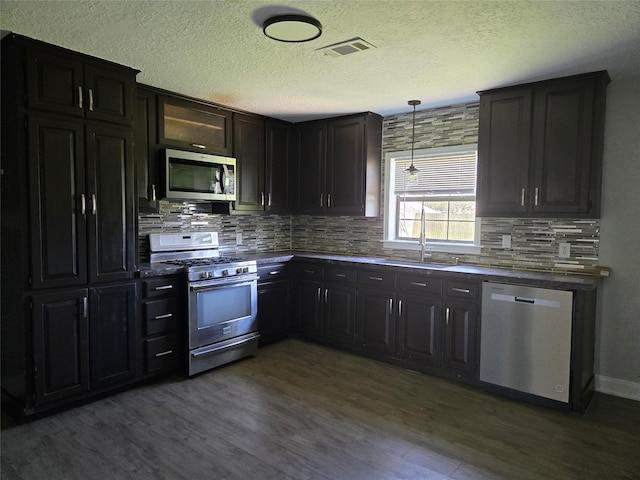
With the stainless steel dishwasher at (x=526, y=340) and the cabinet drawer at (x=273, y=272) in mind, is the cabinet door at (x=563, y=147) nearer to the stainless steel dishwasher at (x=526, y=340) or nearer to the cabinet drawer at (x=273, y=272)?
the stainless steel dishwasher at (x=526, y=340)

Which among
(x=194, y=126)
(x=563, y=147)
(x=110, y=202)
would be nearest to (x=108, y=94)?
(x=110, y=202)

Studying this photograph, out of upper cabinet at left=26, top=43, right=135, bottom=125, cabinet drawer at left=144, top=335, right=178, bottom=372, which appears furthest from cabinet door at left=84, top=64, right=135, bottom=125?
cabinet drawer at left=144, top=335, right=178, bottom=372

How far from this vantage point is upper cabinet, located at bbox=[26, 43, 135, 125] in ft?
8.73

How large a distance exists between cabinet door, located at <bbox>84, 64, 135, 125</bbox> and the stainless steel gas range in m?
1.15

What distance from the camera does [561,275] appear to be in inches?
130

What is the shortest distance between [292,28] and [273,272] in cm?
254

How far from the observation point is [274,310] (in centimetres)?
436

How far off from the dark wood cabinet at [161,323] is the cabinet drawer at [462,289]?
2.21 metres

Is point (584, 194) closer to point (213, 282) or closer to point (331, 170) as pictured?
point (331, 170)

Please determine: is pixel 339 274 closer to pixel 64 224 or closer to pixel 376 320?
pixel 376 320

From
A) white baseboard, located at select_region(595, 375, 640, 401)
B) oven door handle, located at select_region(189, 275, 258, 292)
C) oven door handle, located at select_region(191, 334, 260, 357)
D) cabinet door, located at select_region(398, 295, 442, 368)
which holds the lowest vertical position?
white baseboard, located at select_region(595, 375, 640, 401)

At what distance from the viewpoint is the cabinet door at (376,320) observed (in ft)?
12.6

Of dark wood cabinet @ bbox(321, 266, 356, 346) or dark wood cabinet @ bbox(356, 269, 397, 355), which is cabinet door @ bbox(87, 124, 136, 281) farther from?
dark wood cabinet @ bbox(356, 269, 397, 355)

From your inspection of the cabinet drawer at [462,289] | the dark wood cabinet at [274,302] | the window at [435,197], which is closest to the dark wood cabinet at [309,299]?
the dark wood cabinet at [274,302]
